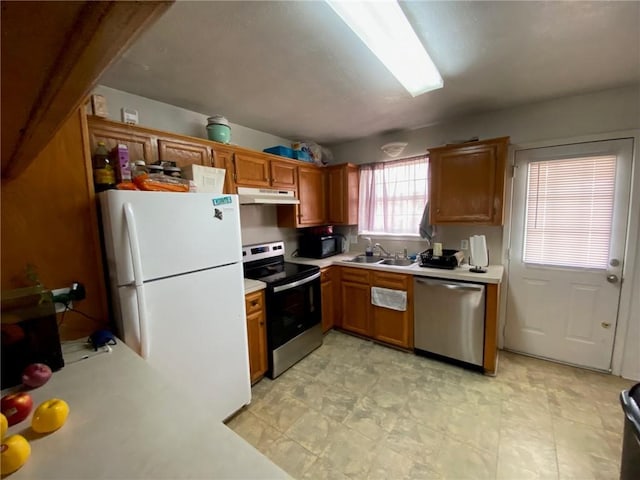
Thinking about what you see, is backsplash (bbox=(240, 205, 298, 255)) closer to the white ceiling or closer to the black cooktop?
the black cooktop

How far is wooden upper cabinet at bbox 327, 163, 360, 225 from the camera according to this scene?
336cm

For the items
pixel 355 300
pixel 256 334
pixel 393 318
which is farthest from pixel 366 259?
pixel 256 334

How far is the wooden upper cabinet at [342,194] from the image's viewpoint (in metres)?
3.36

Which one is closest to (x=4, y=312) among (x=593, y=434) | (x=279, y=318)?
(x=279, y=318)

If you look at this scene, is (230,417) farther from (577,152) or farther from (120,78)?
(577,152)

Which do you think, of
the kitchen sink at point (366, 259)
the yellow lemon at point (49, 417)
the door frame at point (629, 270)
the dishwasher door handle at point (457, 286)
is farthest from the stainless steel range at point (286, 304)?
the door frame at point (629, 270)

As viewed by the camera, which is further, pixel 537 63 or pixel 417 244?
pixel 417 244

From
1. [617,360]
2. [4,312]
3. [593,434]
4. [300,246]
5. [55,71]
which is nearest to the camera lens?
[55,71]

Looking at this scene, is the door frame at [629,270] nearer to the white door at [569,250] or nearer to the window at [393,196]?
the white door at [569,250]

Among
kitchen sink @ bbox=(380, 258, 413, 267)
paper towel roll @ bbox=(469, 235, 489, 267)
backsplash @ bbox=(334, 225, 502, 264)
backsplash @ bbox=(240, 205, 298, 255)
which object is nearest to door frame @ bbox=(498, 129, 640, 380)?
backsplash @ bbox=(334, 225, 502, 264)

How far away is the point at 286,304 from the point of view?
8.06 ft

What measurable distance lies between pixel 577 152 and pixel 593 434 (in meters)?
2.18

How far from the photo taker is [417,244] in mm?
3215

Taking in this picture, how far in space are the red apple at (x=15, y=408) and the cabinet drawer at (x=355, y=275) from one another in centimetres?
256
